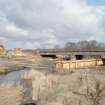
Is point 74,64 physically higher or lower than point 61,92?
higher

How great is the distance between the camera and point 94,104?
23234 millimetres

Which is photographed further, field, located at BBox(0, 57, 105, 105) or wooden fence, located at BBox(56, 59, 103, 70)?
wooden fence, located at BBox(56, 59, 103, 70)

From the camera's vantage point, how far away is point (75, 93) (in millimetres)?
28656

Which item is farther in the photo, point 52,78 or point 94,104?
point 52,78

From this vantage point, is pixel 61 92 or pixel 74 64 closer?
pixel 61 92

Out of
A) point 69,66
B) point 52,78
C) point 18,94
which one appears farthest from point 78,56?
point 18,94

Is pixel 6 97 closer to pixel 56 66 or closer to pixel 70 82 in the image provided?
pixel 70 82

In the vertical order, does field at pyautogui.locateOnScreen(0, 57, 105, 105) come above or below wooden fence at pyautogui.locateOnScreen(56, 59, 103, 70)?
below

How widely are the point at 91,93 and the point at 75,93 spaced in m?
3.29

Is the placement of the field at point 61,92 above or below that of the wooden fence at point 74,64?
below

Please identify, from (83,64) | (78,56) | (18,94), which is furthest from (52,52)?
(18,94)

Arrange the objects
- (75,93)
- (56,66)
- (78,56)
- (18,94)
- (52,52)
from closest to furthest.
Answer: (75,93)
(18,94)
(56,66)
(78,56)
(52,52)

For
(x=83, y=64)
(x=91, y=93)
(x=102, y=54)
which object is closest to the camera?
(x=91, y=93)

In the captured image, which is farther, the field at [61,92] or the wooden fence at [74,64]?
the wooden fence at [74,64]
